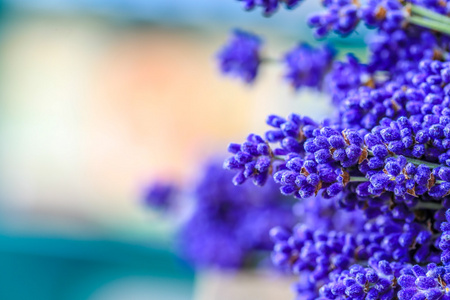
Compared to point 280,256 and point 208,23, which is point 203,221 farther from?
point 208,23

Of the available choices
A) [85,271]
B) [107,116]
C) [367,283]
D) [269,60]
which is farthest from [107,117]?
[367,283]

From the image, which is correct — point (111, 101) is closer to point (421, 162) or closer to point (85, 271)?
point (85, 271)

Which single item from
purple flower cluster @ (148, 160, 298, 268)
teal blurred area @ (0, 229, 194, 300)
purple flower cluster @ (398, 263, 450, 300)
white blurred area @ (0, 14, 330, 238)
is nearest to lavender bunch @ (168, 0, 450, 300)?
purple flower cluster @ (398, 263, 450, 300)

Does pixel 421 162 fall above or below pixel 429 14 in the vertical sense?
below

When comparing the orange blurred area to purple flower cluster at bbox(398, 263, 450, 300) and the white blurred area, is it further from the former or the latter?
purple flower cluster at bbox(398, 263, 450, 300)

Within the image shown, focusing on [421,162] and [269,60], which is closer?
[421,162]

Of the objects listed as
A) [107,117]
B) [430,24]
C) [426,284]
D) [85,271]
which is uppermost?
[107,117]

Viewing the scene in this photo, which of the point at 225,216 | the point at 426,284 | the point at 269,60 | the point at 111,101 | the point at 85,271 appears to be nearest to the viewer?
the point at 426,284
